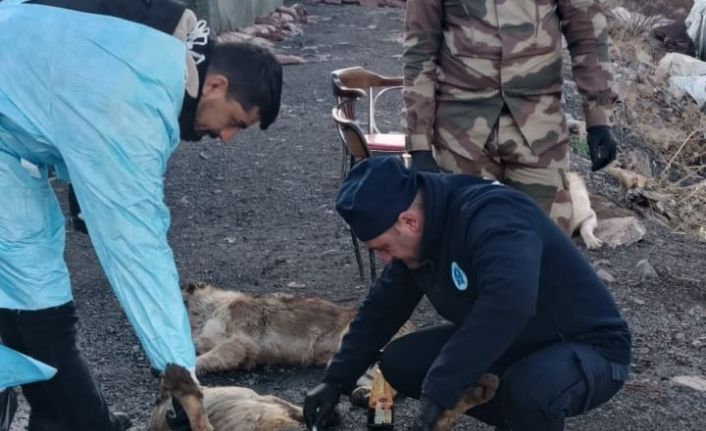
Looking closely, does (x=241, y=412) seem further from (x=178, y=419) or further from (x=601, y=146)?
(x=601, y=146)

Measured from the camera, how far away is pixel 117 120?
2.88 metres

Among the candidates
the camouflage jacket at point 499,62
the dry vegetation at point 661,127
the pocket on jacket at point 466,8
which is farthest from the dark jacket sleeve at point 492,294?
the dry vegetation at point 661,127

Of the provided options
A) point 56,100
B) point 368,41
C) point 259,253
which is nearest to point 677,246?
point 259,253

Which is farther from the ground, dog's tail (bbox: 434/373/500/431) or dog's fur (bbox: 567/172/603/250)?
dog's tail (bbox: 434/373/500/431)

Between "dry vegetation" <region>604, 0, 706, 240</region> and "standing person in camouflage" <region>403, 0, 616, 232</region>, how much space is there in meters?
3.71

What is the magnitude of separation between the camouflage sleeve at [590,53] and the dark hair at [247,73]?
5.75ft

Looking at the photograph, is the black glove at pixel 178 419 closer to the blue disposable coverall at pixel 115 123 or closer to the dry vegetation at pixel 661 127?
the blue disposable coverall at pixel 115 123

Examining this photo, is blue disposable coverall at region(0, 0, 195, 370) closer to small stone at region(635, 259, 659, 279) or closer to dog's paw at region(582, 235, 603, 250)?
small stone at region(635, 259, 659, 279)

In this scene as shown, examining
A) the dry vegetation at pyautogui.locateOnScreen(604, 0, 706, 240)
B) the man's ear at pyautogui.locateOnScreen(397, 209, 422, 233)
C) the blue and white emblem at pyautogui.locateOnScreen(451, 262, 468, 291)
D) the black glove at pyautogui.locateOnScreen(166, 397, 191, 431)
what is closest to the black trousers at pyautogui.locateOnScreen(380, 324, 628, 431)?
the blue and white emblem at pyautogui.locateOnScreen(451, 262, 468, 291)

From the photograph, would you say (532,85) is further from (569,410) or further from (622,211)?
(622,211)

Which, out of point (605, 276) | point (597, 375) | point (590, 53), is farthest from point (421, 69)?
point (605, 276)

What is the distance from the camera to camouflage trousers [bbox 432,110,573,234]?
441 centimetres

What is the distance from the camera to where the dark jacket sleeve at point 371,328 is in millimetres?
3738

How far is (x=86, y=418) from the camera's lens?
362cm
